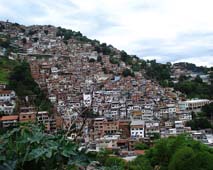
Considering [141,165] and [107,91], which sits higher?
[107,91]

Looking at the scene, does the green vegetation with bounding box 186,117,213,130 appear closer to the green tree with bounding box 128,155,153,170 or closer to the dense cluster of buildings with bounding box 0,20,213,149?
the dense cluster of buildings with bounding box 0,20,213,149

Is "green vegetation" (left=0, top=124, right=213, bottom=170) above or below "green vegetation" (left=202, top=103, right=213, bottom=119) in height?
below

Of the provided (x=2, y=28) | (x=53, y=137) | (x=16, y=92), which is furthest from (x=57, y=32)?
(x=53, y=137)

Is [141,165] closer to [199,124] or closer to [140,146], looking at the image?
[140,146]

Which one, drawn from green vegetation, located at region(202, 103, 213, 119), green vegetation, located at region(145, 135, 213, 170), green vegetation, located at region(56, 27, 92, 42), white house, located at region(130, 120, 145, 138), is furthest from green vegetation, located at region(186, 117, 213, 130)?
green vegetation, located at region(56, 27, 92, 42)

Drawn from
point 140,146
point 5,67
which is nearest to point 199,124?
point 140,146

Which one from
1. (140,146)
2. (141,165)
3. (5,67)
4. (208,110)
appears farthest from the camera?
(5,67)

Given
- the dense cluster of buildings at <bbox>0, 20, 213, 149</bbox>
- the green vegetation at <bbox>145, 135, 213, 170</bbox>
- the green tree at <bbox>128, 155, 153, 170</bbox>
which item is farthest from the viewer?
the dense cluster of buildings at <bbox>0, 20, 213, 149</bbox>
